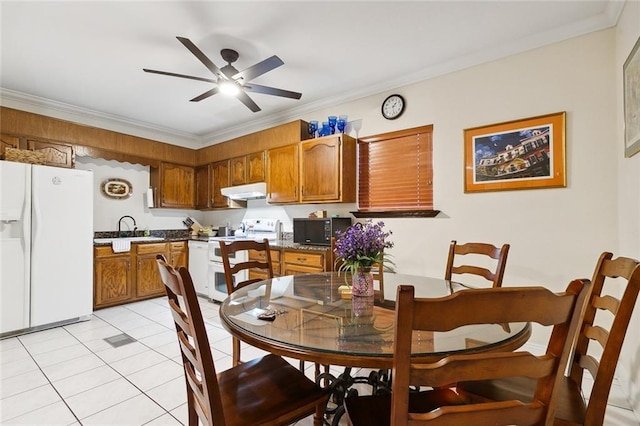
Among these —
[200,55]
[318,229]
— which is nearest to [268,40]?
[200,55]

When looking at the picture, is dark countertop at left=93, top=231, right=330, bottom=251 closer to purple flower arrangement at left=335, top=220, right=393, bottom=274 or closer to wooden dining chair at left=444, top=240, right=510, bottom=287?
wooden dining chair at left=444, top=240, right=510, bottom=287

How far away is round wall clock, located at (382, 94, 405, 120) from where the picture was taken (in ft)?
10.6

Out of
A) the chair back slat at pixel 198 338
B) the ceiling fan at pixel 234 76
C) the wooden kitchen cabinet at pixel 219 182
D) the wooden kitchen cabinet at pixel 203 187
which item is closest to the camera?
the chair back slat at pixel 198 338

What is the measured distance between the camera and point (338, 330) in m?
1.12

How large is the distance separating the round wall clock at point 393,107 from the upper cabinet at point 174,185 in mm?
3516

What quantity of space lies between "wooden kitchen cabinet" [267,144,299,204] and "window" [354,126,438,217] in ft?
2.69

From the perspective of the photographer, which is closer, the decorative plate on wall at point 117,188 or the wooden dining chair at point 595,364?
the wooden dining chair at point 595,364

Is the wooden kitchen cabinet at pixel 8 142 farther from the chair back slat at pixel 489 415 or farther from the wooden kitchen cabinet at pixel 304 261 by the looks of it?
the chair back slat at pixel 489 415

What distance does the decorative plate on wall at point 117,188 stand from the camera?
14.4ft

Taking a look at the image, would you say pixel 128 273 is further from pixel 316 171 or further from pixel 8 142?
pixel 316 171

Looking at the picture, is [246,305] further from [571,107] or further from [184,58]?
[571,107]

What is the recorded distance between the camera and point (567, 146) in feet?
7.82

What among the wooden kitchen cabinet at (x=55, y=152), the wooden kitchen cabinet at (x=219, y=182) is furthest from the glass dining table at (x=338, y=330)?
the wooden kitchen cabinet at (x=55, y=152)

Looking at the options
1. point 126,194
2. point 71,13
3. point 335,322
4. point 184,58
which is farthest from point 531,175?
point 126,194
